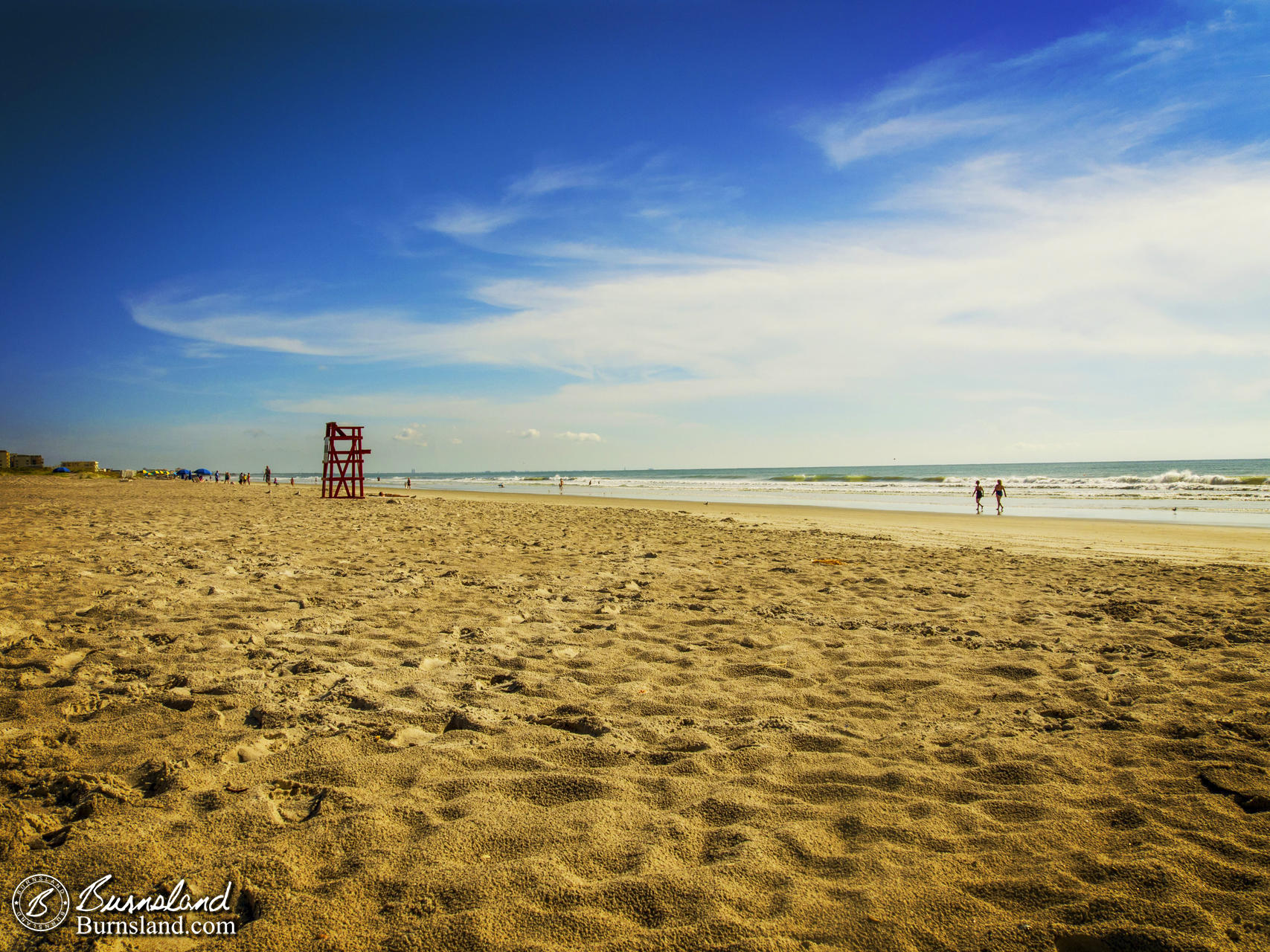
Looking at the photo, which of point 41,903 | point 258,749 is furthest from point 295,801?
point 41,903

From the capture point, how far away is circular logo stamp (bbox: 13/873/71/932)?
6.48 feet

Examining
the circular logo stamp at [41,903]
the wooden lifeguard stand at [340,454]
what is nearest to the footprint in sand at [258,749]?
the circular logo stamp at [41,903]

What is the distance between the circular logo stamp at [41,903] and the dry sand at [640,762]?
0.04 m

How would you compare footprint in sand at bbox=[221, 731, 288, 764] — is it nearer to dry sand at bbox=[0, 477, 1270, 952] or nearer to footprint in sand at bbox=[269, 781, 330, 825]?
dry sand at bbox=[0, 477, 1270, 952]

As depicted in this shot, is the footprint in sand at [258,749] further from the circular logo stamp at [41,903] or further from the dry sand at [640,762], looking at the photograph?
the circular logo stamp at [41,903]

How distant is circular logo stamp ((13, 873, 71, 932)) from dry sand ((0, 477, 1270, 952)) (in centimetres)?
4

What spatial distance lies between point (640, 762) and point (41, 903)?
2.22 metres

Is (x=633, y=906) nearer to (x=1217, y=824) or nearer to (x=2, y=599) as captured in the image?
(x=1217, y=824)

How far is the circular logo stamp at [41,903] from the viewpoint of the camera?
6.48 feet

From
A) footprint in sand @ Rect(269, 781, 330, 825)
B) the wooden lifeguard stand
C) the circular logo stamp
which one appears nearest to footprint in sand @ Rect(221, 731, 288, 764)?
footprint in sand @ Rect(269, 781, 330, 825)

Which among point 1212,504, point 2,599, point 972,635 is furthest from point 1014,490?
point 2,599

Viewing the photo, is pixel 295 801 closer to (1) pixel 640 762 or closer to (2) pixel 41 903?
(2) pixel 41 903

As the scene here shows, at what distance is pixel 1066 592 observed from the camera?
7258 millimetres

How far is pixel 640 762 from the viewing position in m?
3.10
